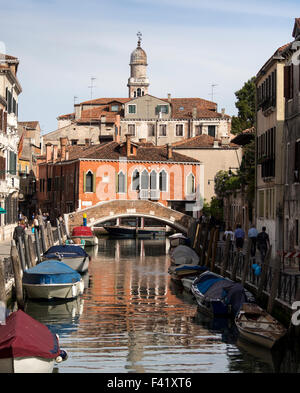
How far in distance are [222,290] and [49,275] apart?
4.84 meters

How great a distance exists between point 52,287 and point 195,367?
8132mm

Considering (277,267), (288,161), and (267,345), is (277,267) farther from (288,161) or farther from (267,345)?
(288,161)

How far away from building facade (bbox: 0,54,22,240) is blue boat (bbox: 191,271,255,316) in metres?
15.1

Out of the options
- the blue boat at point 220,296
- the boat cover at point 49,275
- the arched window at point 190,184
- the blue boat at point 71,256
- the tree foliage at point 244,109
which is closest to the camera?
the blue boat at point 220,296

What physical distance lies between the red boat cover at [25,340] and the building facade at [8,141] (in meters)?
20.6

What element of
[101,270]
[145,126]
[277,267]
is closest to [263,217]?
[101,270]

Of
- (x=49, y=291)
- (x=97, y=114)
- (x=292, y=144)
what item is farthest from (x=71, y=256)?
(x=97, y=114)

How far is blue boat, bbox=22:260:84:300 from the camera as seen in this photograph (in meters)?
20.5

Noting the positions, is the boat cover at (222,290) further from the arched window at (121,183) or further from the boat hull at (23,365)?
the arched window at (121,183)

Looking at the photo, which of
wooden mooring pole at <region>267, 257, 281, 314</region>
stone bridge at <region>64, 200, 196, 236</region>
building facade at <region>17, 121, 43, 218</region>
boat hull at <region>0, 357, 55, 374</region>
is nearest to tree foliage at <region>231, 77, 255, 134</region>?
stone bridge at <region>64, 200, 196, 236</region>

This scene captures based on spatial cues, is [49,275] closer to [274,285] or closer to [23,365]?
[274,285]

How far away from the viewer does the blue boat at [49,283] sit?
2055 cm

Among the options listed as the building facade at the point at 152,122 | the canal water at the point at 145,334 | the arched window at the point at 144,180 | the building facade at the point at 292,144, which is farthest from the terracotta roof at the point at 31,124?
the building facade at the point at 292,144
